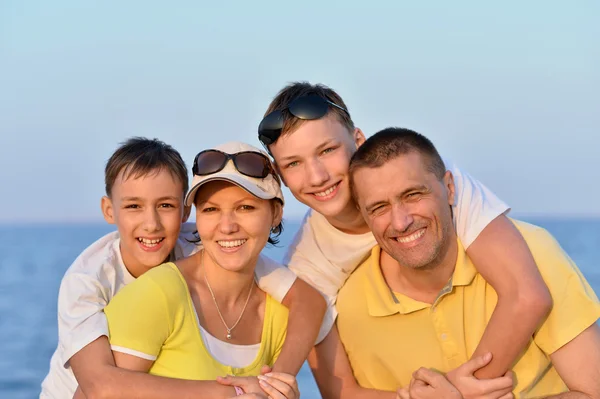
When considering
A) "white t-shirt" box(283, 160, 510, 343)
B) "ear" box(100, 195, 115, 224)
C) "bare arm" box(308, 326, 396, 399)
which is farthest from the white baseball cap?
"bare arm" box(308, 326, 396, 399)

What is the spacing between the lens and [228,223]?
14.5ft

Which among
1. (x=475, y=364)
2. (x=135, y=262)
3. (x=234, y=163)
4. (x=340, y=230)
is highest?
(x=234, y=163)

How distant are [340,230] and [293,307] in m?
0.77

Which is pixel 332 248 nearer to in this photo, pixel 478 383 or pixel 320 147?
pixel 320 147

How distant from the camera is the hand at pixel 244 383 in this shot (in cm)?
410

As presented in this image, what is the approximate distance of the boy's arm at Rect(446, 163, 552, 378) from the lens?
14.6 feet

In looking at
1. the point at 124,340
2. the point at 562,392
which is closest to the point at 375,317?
the point at 562,392

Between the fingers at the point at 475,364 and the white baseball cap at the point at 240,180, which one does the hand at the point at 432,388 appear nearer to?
the fingers at the point at 475,364

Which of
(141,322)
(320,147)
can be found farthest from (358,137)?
(141,322)

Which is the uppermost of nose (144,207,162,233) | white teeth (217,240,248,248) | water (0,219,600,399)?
nose (144,207,162,233)

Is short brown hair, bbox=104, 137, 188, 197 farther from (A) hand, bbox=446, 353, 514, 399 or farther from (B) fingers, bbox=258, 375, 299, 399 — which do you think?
(A) hand, bbox=446, 353, 514, 399

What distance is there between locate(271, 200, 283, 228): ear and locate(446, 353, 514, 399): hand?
1.27 meters

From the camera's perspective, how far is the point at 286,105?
5133mm

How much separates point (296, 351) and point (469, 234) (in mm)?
1150
